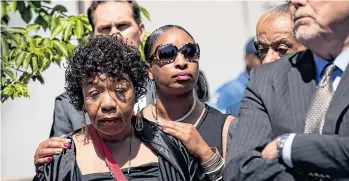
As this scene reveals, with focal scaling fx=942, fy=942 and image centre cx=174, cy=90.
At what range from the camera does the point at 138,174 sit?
14.0ft

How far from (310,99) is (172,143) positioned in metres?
1.05

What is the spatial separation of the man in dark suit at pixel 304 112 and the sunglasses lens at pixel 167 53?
146cm

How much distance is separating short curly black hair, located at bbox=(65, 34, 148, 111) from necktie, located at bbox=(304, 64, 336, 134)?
4.00 feet

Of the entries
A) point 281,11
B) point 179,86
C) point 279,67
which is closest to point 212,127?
point 179,86

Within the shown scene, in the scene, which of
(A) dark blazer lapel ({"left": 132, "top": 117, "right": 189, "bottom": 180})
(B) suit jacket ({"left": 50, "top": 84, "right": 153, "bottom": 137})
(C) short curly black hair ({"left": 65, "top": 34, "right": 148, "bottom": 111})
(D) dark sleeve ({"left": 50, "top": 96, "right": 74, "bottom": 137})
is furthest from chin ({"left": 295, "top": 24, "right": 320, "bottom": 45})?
(D) dark sleeve ({"left": 50, "top": 96, "right": 74, "bottom": 137})

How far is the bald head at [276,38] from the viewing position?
494cm

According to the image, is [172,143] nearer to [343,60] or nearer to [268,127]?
[268,127]

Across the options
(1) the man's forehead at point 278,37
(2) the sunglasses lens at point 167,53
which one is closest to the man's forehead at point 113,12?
(2) the sunglasses lens at point 167,53

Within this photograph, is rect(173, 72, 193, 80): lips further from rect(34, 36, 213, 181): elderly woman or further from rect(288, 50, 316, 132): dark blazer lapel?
rect(288, 50, 316, 132): dark blazer lapel

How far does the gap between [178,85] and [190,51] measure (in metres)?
0.19

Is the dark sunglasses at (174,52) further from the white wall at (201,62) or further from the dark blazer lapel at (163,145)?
the white wall at (201,62)

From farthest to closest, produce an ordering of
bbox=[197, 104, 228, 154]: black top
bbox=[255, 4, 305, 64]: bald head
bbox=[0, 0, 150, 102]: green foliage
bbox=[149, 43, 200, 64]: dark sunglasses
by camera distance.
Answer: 1. bbox=[0, 0, 150, 102]: green foliage
2. bbox=[149, 43, 200, 64]: dark sunglasses
3. bbox=[255, 4, 305, 64]: bald head
4. bbox=[197, 104, 228, 154]: black top

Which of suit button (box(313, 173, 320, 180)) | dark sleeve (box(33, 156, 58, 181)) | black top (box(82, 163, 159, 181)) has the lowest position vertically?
black top (box(82, 163, 159, 181))

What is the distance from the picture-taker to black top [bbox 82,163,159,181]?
422cm
